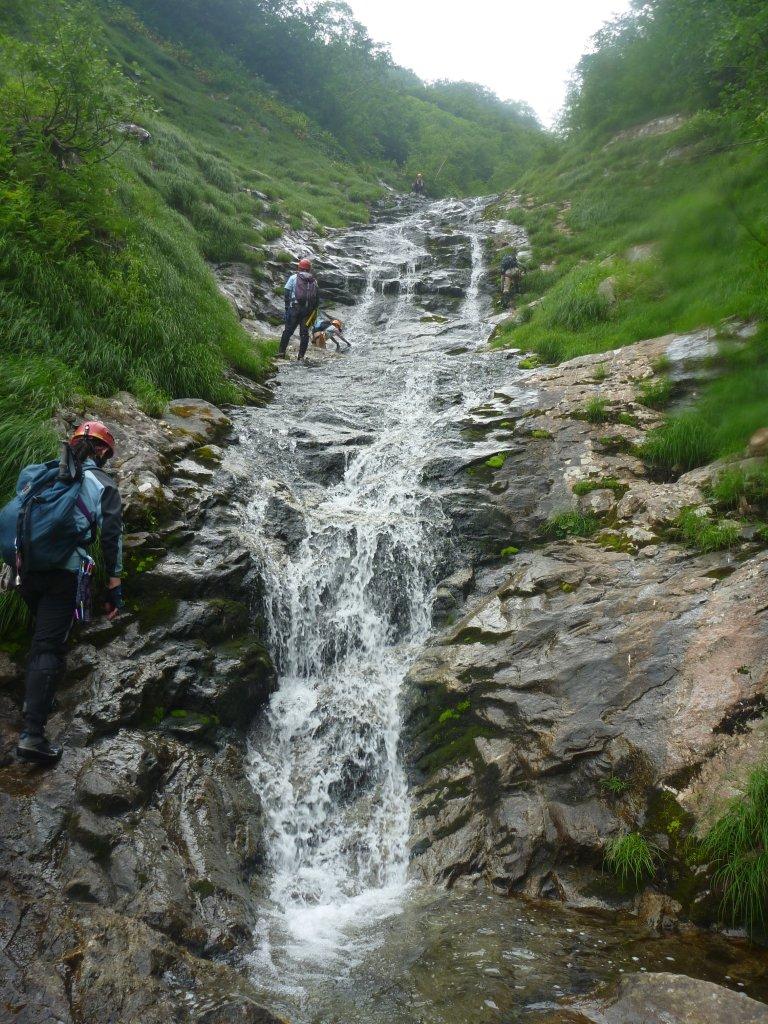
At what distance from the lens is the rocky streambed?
362 cm

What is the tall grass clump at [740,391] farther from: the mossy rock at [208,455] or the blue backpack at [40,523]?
the mossy rock at [208,455]

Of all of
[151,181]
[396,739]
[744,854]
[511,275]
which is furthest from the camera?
[511,275]

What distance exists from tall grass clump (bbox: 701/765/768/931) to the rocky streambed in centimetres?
17

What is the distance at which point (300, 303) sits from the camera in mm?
14508

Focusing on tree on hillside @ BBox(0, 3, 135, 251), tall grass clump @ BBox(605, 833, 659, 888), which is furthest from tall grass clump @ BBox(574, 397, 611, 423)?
tree on hillside @ BBox(0, 3, 135, 251)

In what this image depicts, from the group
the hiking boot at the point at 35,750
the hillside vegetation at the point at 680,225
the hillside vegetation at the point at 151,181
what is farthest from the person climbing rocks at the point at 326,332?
the hiking boot at the point at 35,750

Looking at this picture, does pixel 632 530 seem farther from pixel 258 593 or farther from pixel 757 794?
pixel 258 593

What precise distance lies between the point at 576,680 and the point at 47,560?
465 centimetres

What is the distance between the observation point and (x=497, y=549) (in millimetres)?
7758

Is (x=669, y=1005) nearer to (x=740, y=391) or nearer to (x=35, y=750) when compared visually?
(x=740, y=391)

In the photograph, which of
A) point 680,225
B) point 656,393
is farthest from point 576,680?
point 656,393

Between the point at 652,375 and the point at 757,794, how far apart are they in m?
6.55

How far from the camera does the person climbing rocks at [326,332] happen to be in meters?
16.2

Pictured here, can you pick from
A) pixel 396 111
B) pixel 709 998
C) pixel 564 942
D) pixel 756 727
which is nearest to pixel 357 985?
pixel 564 942
